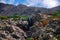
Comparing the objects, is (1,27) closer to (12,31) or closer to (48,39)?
(12,31)

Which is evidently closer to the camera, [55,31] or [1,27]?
[55,31]

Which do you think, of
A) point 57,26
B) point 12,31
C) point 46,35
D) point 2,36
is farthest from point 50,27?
point 12,31

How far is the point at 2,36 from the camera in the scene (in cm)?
13050

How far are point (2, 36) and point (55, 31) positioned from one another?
6449 cm

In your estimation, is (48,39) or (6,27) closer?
(48,39)

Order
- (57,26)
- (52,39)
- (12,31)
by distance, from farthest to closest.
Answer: (12,31), (57,26), (52,39)

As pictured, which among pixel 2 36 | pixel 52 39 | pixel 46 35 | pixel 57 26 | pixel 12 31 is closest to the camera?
pixel 52 39

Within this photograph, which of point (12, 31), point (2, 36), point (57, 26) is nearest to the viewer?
point (57, 26)

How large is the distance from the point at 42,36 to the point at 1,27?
9915 cm

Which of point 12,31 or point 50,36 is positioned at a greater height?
point 50,36

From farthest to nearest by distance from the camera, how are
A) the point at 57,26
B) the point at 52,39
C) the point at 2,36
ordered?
the point at 2,36 → the point at 57,26 → the point at 52,39

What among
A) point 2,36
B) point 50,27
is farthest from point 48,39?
point 2,36

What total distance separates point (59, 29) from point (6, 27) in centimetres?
9994

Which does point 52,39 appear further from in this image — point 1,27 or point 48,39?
Result: point 1,27
